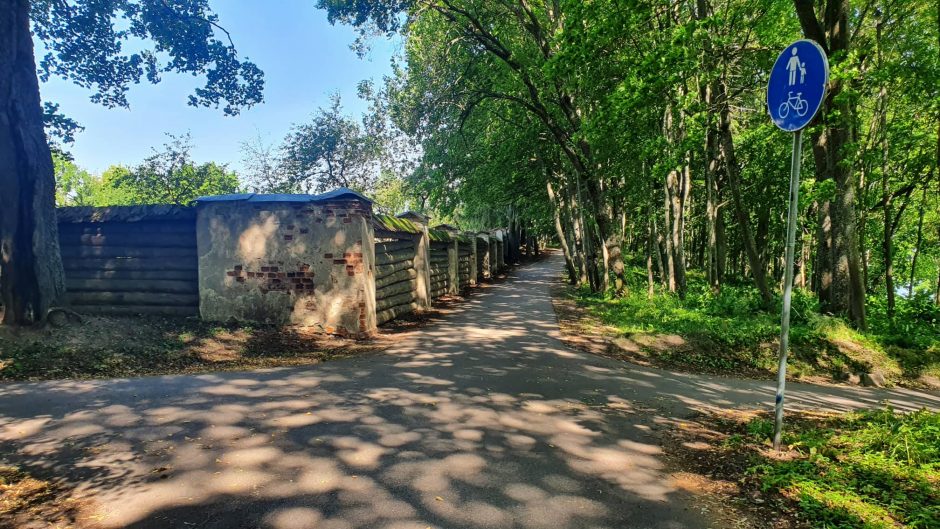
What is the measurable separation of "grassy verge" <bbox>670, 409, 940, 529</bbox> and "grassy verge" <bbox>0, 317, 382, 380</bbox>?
5553mm

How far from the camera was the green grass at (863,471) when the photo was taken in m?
2.86

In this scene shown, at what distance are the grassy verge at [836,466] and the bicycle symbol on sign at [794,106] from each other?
2.57 metres

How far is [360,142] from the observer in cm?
3334

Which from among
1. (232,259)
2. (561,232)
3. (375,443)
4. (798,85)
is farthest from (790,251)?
(561,232)

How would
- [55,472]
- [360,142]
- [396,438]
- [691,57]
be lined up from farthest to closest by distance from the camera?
1. [360,142]
2. [691,57]
3. [396,438]
4. [55,472]

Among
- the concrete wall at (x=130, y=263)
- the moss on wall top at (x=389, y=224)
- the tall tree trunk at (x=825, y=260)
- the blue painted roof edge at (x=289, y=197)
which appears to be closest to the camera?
the blue painted roof edge at (x=289, y=197)

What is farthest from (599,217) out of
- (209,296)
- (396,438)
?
(396,438)

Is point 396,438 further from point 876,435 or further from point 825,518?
point 876,435

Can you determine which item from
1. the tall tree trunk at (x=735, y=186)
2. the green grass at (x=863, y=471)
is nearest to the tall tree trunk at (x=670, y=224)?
the tall tree trunk at (x=735, y=186)

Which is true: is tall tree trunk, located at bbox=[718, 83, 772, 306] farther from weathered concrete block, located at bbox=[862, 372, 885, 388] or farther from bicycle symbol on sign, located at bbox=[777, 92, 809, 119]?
bicycle symbol on sign, located at bbox=[777, 92, 809, 119]

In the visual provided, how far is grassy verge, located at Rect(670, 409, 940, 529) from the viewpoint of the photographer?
2896 millimetres

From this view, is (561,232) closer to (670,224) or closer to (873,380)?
(670,224)

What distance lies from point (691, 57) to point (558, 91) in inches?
248

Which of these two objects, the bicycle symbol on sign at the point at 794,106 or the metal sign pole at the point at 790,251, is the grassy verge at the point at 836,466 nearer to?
the metal sign pole at the point at 790,251
